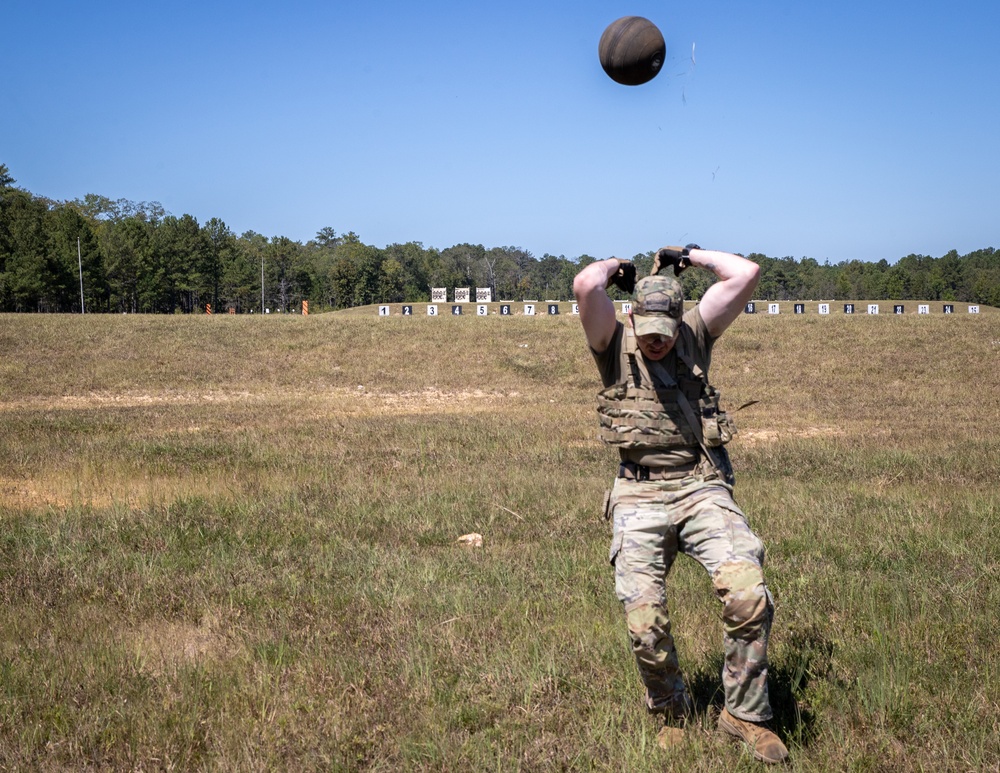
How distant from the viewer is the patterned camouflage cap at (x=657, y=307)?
444cm

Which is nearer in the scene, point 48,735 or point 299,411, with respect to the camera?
point 48,735

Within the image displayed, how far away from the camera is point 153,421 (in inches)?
775

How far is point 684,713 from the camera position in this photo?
4355 mm

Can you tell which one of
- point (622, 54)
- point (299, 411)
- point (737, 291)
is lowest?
point (299, 411)

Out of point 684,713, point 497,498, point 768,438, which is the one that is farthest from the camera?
point 768,438

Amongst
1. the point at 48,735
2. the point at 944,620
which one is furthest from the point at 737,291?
the point at 48,735

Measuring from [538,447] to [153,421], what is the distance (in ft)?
31.4

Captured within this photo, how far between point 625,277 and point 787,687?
2399 mm

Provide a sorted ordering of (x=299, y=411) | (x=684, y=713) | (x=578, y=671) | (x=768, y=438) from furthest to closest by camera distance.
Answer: (x=299, y=411) → (x=768, y=438) → (x=578, y=671) → (x=684, y=713)

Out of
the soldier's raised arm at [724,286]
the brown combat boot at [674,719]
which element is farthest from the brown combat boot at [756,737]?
the soldier's raised arm at [724,286]

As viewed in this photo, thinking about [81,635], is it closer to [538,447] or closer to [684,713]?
[684,713]

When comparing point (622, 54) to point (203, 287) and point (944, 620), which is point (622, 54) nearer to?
point (944, 620)

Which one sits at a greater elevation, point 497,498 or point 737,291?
point 737,291

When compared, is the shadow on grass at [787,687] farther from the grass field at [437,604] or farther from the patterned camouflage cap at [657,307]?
the patterned camouflage cap at [657,307]
